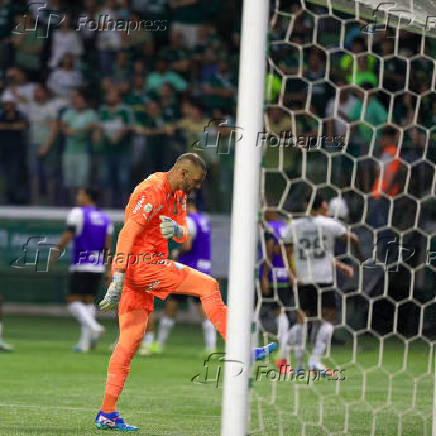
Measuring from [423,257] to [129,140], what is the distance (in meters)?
4.67

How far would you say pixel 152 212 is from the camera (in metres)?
5.78

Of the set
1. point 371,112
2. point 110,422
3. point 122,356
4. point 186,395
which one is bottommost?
point 186,395

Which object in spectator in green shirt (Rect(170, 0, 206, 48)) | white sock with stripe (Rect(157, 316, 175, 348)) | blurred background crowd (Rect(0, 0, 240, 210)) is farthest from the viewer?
spectator in green shirt (Rect(170, 0, 206, 48))

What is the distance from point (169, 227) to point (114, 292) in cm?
48

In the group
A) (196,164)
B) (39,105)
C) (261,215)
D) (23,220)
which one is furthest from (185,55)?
(261,215)

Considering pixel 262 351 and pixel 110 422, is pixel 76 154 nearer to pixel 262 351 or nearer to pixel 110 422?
pixel 110 422

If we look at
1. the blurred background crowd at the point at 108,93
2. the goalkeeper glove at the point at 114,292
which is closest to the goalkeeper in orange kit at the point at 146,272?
the goalkeeper glove at the point at 114,292

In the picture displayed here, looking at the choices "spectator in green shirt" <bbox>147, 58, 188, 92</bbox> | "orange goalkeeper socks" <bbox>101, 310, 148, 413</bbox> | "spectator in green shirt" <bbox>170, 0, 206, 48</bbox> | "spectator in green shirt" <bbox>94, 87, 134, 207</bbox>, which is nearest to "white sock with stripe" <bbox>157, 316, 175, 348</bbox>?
"spectator in green shirt" <bbox>94, 87, 134, 207</bbox>

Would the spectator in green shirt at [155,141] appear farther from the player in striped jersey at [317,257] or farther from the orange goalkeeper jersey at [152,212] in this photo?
the orange goalkeeper jersey at [152,212]

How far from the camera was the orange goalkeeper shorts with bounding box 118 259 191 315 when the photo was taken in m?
5.83

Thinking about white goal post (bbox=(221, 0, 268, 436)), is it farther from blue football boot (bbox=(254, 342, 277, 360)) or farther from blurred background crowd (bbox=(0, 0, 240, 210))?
blurred background crowd (bbox=(0, 0, 240, 210))

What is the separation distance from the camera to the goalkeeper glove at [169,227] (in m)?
5.80

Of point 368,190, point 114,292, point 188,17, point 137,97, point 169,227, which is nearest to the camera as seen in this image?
point 114,292

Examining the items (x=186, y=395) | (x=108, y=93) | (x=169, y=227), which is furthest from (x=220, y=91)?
(x=169, y=227)
